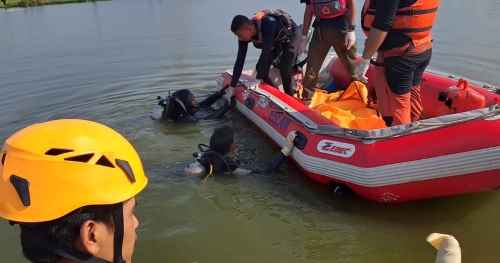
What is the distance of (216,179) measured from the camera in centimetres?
455

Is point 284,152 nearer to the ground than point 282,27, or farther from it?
nearer to the ground

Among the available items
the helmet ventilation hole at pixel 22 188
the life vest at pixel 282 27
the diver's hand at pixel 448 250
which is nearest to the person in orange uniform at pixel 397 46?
the life vest at pixel 282 27

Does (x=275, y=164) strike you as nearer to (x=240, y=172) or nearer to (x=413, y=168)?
(x=240, y=172)

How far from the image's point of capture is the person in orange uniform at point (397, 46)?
3.34m

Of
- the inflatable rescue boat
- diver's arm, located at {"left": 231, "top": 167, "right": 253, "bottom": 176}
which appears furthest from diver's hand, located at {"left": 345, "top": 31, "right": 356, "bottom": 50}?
diver's arm, located at {"left": 231, "top": 167, "right": 253, "bottom": 176}

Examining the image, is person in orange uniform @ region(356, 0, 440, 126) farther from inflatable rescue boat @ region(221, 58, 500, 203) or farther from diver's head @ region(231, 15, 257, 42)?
diver's head @ region(231, 15, 257, 42)

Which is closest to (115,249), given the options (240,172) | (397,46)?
(397,46)

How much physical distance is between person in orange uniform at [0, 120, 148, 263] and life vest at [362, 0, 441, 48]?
2.60 meters

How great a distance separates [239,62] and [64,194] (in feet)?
15.0

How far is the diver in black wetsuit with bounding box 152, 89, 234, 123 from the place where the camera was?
20.3 ft

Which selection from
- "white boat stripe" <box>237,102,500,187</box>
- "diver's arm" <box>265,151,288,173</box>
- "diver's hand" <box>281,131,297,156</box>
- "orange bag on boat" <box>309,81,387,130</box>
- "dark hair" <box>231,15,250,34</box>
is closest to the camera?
"white boat stripe" <box>237,102,500,187</box>

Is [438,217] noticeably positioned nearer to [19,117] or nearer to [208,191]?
[208,191]

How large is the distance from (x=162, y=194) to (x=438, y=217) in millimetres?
2327

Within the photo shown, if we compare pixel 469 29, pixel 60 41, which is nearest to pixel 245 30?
pixel 469 29
